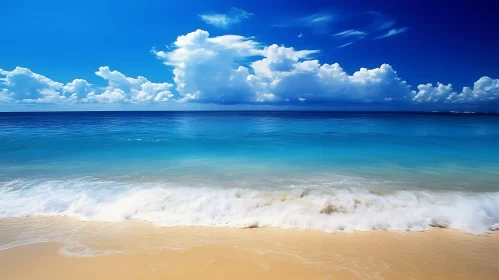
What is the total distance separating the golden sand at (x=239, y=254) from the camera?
13.3ft

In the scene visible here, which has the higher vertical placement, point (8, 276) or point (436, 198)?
point (436, 198)

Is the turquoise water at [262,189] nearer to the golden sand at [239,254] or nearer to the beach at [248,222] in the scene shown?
the beach at [248,222]

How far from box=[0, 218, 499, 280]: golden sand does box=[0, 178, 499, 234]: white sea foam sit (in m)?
0.40

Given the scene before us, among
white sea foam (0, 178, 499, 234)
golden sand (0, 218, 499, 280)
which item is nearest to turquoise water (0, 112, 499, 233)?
white sea foam (0, 178, 499, 234)

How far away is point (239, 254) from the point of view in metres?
4.57

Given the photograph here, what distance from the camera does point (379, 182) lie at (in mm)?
9266

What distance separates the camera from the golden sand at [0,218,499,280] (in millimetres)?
4047

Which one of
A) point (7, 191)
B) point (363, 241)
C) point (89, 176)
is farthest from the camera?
point (89, 176)

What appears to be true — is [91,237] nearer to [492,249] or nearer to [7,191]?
[7,191]

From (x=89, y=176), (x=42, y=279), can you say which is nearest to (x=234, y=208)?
(x=42, y=279)

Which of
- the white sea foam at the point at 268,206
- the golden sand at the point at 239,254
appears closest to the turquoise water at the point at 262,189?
the white sea foam at the point at 268,206

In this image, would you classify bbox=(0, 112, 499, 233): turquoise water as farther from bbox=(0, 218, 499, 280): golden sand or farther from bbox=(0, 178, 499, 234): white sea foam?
bbox=(0, 218, 499, 280): golden sand

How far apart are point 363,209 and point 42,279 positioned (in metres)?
7.40

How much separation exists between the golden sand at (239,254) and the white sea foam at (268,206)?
399mm
